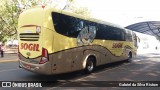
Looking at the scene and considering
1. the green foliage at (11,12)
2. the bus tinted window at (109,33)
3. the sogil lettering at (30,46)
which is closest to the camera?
the sogil lettering at (30,46)

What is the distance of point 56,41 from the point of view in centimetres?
976

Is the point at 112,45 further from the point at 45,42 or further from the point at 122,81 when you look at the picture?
the point at 45,42

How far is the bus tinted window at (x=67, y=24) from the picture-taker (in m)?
9.93

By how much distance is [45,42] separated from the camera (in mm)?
9391

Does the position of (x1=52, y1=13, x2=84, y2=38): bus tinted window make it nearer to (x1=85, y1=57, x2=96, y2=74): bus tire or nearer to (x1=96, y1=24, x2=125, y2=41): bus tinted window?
(x1=85, y1=57, x2=96, y2=74): bus tire

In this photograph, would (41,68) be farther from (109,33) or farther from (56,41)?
(109,33)

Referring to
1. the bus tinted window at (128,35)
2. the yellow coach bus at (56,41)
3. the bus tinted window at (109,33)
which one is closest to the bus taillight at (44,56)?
the yellow coach bus at (56,41)

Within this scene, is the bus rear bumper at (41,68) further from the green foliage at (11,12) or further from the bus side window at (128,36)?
the green foliage at (11,12)

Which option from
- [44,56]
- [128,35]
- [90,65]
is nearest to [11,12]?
Answer: [128,35]

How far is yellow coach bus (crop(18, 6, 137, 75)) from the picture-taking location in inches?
373

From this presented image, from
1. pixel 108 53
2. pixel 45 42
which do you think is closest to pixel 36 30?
pixel 45 42

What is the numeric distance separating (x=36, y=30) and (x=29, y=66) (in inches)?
63.4

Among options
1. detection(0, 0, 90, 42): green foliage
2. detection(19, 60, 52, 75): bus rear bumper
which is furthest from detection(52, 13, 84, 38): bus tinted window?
detection(0, 0, 90, 42): green foliage

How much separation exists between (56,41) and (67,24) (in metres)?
1.18
